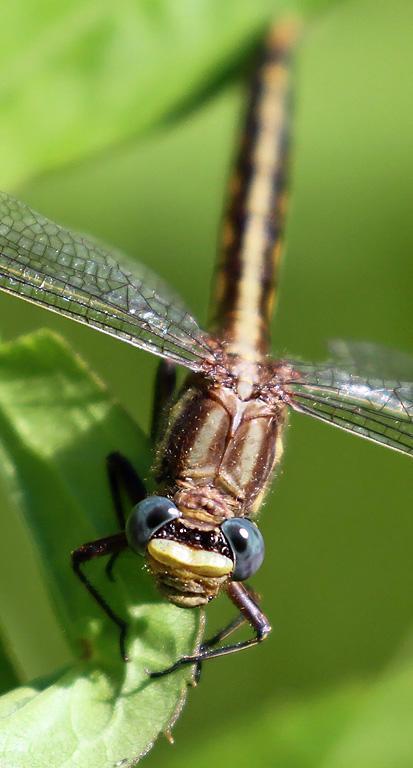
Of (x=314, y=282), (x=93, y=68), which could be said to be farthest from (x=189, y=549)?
(x=314, y=282)

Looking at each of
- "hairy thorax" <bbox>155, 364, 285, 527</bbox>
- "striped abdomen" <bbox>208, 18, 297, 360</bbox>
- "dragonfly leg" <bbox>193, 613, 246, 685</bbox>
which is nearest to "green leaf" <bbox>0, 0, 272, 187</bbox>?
"striped abdomen" <bbox>208, 18, 297, 360</bbox>

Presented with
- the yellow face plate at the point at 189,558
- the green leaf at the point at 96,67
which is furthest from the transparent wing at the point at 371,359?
the yellow face plate at the point at 189,558

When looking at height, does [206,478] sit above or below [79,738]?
above

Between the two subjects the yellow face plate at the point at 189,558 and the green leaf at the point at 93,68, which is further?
the green leaf at the point at 93,68

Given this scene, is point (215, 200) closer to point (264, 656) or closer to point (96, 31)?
point (96, 31)

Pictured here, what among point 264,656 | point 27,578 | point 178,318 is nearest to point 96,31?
point 178,318

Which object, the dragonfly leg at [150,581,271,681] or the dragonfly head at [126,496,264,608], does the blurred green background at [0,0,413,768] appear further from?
the dragonfly head at [126,496,264,608]

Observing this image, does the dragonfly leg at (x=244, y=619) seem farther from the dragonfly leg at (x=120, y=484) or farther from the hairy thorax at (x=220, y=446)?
the dragonfly leg at (x=120, y=484)
